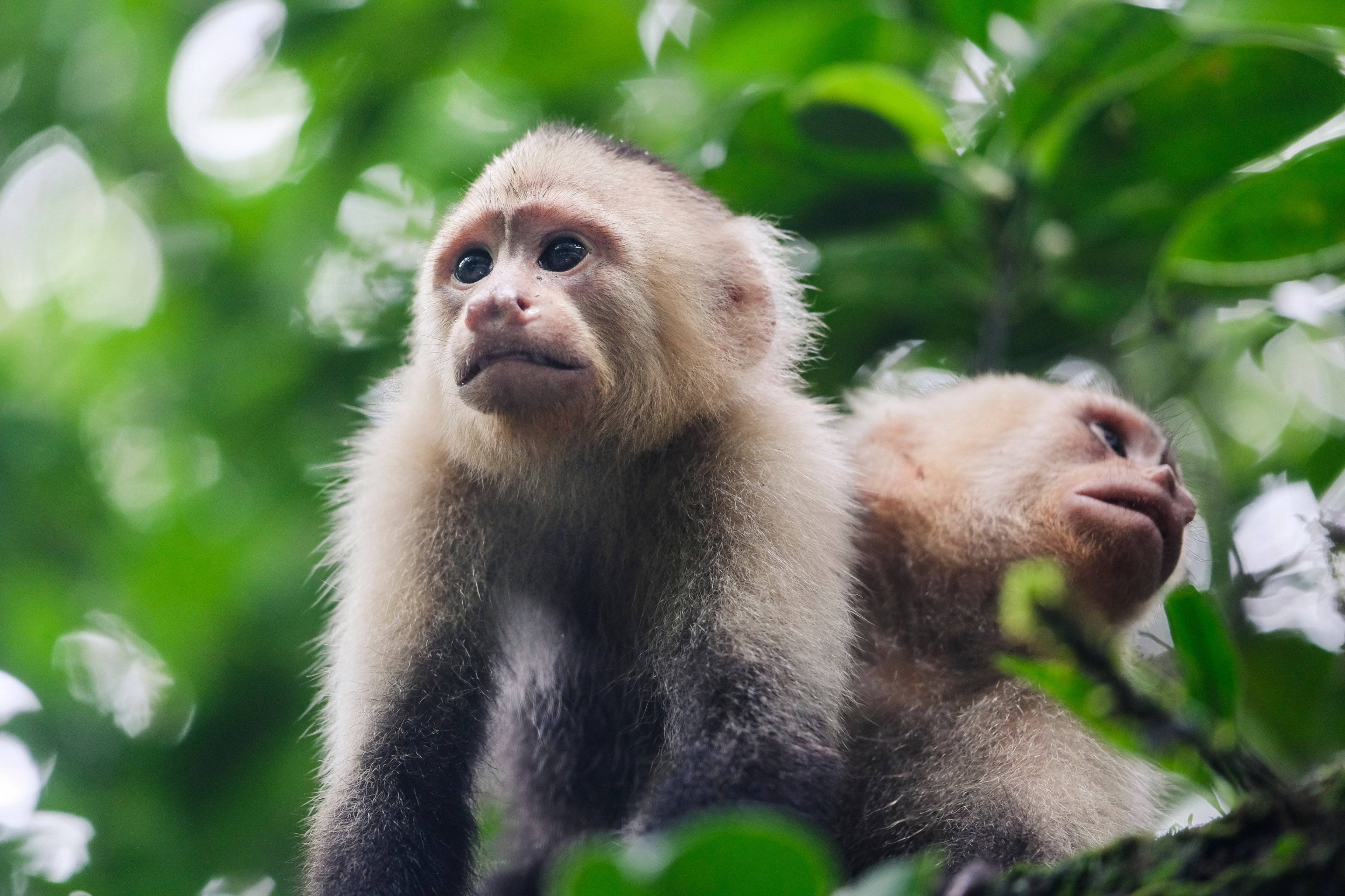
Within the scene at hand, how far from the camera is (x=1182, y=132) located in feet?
14.0

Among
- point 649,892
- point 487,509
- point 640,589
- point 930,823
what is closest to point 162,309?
point 487,509

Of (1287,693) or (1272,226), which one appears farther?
(1287,693)

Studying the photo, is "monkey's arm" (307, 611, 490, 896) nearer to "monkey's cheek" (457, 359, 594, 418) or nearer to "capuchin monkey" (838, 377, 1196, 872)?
"monkey's cheek" (457, 359, 594, 418)

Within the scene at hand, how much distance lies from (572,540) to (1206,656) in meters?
2.32

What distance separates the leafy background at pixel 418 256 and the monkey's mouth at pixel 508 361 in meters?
1.50

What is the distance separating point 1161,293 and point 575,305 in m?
2.17

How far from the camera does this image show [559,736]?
397 cm

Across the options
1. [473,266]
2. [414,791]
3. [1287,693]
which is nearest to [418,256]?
[473,266]

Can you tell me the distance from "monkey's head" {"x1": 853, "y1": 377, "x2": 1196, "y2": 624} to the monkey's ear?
61cm

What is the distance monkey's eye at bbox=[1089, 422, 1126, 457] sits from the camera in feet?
14.0

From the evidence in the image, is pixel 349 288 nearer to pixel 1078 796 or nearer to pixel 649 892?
pixel 1078 796

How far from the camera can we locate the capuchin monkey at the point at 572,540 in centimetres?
334

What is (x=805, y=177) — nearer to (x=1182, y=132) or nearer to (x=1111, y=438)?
(x=1182, y=132)

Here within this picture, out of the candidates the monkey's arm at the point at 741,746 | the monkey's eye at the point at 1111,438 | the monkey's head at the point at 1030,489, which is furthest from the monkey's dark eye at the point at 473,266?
the monkey's eye at the point at 1111,438
